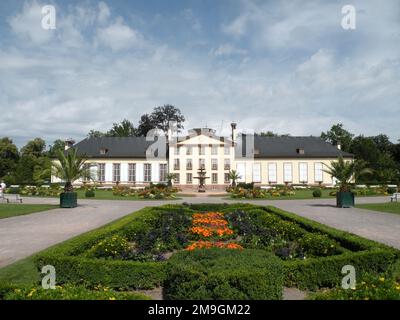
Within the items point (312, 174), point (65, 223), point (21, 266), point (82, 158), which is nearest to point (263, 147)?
point (312, 174)

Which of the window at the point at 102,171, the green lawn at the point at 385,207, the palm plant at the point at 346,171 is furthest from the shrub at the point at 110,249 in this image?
the window at the point at 102,171

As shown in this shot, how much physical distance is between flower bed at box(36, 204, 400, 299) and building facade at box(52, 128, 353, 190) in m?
36.0

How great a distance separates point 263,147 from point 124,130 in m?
32.9

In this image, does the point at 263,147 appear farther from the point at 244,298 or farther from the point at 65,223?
the point at 244,298

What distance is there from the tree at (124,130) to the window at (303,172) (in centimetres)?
3727

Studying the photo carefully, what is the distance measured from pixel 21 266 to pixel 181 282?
428cm

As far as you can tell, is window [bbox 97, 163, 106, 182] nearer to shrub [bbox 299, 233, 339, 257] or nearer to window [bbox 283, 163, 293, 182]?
window [bbox 283, 163, 293, 182]

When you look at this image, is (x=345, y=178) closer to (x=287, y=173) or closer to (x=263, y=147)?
(x=287, y=173)

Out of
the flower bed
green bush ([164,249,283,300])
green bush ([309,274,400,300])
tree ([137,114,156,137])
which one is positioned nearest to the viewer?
green bush ([309,274,400,300])

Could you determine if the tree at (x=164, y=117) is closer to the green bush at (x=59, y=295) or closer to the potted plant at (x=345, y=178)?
the potted plant at (x=345, y=178)

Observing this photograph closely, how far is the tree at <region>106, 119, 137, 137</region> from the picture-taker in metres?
73.6

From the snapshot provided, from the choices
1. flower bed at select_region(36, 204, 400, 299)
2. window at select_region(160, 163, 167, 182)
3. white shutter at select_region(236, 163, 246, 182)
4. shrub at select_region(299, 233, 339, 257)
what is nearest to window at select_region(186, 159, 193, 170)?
window at select_region(160, 163, 167, 182)

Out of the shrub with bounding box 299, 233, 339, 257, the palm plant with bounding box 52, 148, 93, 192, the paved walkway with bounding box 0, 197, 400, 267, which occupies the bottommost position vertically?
the paved walkway with bounding box 0, 197, 400, 267
